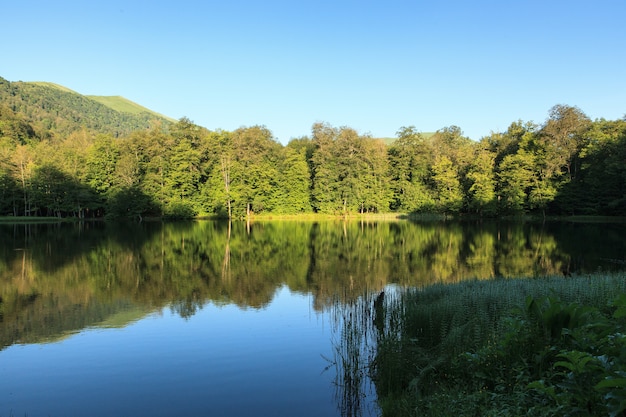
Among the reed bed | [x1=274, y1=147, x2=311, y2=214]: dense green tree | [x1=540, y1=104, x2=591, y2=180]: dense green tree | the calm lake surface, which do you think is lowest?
the calm lake surface

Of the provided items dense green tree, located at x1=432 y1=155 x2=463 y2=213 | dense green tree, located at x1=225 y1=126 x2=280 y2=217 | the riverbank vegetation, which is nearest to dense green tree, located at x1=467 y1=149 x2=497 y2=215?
dense green tree, located at x1=432 y1=155 x2=463 y2=213

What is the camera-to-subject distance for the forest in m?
56.0

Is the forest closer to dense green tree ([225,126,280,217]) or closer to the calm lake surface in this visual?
dense green tree ([225,126,280,217])

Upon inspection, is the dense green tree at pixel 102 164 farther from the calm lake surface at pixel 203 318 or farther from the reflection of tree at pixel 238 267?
the calm lake surface at pixel 203 318

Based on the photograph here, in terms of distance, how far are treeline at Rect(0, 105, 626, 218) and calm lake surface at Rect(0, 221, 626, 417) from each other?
102 feet

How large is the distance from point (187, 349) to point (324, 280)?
834cm

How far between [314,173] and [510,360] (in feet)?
216

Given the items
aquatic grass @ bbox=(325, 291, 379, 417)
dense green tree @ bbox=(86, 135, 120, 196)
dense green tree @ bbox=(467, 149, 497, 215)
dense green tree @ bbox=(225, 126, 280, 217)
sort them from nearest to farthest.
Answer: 1. aquatic grass @ bbox=(325, 291, 379, 417)
2. dense green tree @ bbox=(467, 149, 497, 215)
3. dense green tree @ bbox=(86, 135, 120, 196)
4. dense green tree @ bbox=(225, 126, 280, 217)

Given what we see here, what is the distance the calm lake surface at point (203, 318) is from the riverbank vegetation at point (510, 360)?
944mm

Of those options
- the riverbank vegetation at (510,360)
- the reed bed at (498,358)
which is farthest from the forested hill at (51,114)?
the riverbank vegetation at (510,360)

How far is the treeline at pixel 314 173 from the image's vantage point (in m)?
56.0

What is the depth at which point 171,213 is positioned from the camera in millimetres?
61312

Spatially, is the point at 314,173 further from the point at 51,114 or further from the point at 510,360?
the point at 51,114

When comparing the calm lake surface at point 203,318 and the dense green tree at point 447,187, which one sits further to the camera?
the dense green tree at point 447,187
